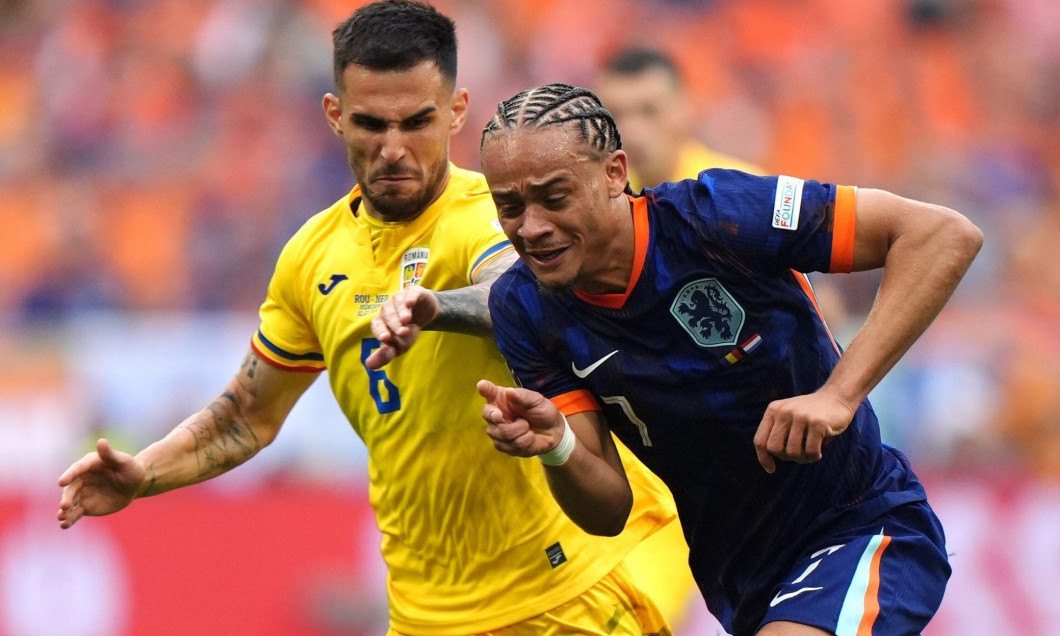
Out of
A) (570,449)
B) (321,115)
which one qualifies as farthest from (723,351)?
(321,115)

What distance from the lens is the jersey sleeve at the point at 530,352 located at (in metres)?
4.29

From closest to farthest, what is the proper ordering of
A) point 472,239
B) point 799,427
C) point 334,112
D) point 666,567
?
point 799,427 → point 472,239 → point 334,112 → point 666,567

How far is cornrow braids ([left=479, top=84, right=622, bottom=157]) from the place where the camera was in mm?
4012

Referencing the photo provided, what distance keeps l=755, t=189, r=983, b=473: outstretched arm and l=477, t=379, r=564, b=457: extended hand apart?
608 mm

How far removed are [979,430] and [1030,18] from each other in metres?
5.87

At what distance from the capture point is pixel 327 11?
14031 mm

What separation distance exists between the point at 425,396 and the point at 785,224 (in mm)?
1396

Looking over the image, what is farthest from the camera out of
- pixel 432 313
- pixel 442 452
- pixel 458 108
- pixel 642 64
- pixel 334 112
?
pixel 642 64

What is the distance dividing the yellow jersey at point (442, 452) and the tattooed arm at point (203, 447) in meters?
0.47

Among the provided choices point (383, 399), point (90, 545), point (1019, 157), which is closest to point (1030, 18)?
point (1019, 157)

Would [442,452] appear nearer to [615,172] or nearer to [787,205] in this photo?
[615,172]

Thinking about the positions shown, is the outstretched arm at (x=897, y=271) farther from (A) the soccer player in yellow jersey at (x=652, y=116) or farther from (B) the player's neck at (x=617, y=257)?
(A) the soccer player in yellow jersey at (x=652, y=116)

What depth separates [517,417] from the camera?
12.9 feet

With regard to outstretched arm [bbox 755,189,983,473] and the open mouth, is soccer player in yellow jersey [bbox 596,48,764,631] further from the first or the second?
the open mouth
